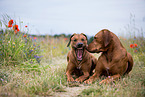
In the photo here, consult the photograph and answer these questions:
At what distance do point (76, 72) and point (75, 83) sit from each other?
81 cm

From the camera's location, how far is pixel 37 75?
4148mm

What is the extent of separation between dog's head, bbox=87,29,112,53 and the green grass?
0.82 m

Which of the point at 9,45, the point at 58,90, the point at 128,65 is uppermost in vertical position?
the point at 9,45

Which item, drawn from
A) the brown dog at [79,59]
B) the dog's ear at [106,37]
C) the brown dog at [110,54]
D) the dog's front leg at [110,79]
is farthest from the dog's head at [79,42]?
the dog's front leg at [110,79]

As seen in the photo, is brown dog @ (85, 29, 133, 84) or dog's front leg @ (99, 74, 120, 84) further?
brown dog @ (85, 29, 133, 84)

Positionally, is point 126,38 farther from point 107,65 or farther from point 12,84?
point 12,84

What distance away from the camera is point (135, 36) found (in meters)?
8.14

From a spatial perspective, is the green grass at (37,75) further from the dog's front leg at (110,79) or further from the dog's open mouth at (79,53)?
the dog's open mouth at (79,53)

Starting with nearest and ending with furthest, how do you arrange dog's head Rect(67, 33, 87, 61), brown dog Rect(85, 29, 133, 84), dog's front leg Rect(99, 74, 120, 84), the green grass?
1. the green grass
2. dog's front leg Rect(99, 74, 120, 84)
3. brown dog Rect(85, 29, 133, 84)
4. dog's head Rect(67, 33, 87, 61)

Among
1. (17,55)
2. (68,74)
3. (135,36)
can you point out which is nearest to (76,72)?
(68,74)

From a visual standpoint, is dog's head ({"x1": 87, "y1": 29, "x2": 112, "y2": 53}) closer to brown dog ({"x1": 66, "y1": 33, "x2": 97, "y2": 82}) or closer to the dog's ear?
the dog's ear

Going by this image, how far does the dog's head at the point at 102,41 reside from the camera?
3.59m

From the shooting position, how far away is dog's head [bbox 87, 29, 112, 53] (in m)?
3.59

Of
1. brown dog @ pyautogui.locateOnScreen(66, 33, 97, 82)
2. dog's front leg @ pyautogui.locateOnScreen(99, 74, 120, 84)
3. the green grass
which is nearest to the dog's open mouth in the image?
brown dog @ pyautogui.locateOnScreen(66, 33, 97, 82)
